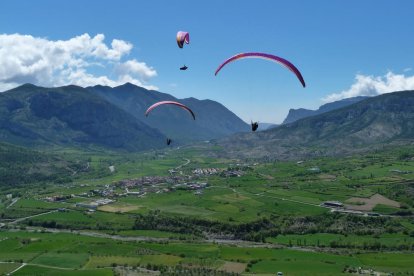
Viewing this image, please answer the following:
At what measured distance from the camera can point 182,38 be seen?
61.9 metres

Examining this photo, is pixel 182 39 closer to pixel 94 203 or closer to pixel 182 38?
pixel 182 38

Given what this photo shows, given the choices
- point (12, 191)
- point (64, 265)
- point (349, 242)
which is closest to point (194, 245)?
point (64, 265)

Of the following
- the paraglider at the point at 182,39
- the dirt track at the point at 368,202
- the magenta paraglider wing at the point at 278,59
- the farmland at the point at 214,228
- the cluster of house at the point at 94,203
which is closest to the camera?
the magenta paraglider wing at the point at 278,59

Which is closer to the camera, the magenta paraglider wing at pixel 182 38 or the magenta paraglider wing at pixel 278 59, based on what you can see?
the magenta paraglider wing at pixel 278 59

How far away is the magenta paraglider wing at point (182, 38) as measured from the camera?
6114 centimetres

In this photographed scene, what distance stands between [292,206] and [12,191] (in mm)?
115772

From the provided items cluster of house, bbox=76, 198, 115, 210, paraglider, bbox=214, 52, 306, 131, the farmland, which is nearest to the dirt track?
the farmland

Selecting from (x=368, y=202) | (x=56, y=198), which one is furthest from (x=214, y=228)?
(x=56, y=198)

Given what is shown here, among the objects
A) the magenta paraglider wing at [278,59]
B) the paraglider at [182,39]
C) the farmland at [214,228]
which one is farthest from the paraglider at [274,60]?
the farmland at [214,228]

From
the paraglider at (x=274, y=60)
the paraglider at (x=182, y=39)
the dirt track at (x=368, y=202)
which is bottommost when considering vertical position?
the dirt track at (x=368, y=202)

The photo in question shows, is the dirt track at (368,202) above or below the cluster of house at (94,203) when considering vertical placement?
above

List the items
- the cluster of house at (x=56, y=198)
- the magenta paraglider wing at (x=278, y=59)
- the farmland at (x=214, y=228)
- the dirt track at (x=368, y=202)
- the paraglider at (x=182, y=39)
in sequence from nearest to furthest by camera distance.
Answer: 1. the magenta paraglider wing at (x=278, y=59)
2. the paraglider at (x=182, y=39)
3. the farmland at (x=214, y=228)
4. the dirt track at (x=368, y=202)
5. the cluster of house at (x=56, y=198)

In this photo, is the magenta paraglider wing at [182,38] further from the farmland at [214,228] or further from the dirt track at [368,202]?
the dirt track at [368,202]

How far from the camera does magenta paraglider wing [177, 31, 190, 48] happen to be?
6114 cm
